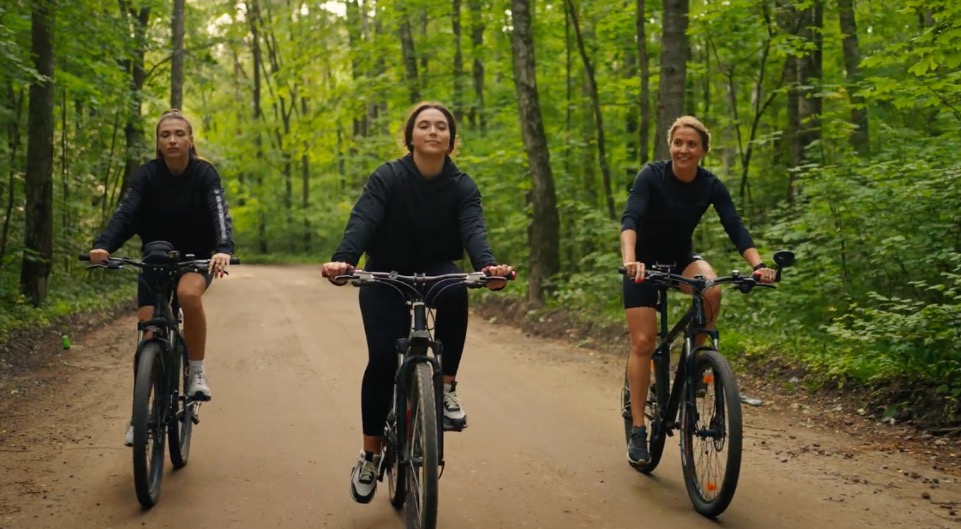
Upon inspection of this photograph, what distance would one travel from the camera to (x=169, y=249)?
16.9ft

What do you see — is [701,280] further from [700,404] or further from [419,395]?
[419,395]

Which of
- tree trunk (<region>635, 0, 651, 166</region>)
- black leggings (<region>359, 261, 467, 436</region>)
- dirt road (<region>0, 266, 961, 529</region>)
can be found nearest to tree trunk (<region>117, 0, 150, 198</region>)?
tree trunk (<region>635, 0, 651, 166</region>)

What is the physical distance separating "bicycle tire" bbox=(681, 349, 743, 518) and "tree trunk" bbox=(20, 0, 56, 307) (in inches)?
421

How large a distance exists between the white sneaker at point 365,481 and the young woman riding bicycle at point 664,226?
167 centimetres

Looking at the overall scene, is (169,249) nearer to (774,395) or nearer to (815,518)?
(815,518)

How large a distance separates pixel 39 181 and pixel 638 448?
34.8ft

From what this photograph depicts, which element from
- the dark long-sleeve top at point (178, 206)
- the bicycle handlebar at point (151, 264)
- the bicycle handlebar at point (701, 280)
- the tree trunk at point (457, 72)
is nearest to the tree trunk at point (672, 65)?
the bicycle handlebar at point (701, 280)

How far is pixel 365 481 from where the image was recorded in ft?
15.0

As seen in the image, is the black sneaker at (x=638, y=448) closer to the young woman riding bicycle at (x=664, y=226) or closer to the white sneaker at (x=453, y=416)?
the young woman riding bicycle at (x=664, y=226)

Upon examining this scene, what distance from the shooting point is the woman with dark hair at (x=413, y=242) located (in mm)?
4418

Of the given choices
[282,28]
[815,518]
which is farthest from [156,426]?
[282,28]

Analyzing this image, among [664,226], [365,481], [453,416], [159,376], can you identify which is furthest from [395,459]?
[664,226]

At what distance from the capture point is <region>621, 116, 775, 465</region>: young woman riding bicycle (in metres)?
5.28

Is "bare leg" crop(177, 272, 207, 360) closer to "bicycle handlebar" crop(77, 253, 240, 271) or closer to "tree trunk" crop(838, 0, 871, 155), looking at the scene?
"bicycle handlebar" crop(77, 253, 240, 271)
